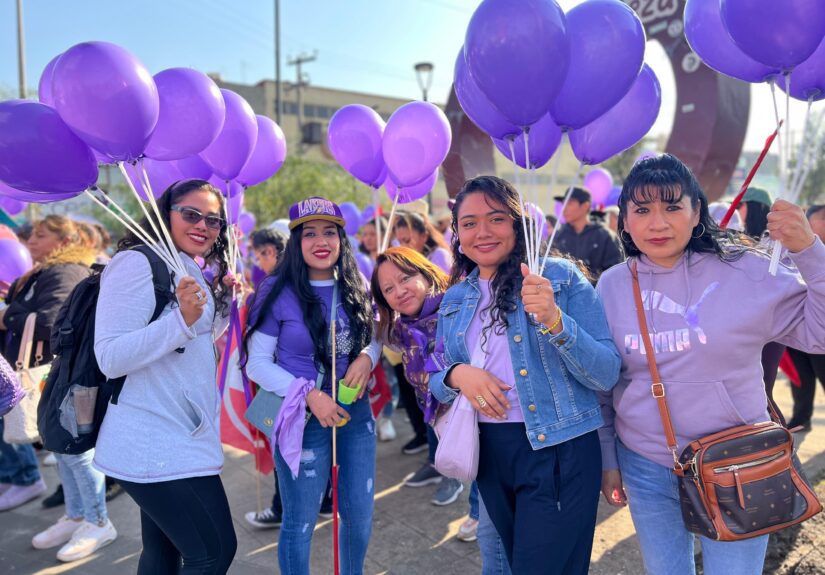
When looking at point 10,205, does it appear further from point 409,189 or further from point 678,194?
point 678,194

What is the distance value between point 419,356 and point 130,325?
1.22 metres

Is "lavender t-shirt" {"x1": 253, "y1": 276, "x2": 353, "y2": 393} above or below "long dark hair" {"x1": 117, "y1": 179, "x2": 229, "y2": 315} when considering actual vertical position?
below

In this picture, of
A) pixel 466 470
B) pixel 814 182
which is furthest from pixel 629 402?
pixel 814 182

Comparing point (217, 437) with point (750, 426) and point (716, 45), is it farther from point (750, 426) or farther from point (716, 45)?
point (716, 45)

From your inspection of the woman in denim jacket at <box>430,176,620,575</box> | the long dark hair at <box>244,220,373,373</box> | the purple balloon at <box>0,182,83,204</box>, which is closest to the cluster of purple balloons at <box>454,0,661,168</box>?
the woman in denim jacket at <box>430,176,620,575</box>

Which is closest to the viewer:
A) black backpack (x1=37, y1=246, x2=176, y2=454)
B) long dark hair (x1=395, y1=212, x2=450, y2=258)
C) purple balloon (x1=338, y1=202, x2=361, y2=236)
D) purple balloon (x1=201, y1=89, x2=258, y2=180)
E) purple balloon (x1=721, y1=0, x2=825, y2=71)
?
purple balloon (x1=721, y1=0, x2=825, y2=71)

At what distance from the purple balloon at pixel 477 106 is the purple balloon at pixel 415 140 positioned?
100 cm

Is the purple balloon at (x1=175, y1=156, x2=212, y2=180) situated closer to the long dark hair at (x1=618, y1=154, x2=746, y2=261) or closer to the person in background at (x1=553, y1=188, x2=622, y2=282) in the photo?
the long dark hair at (x1=618, y1=154, x2=746, y2=261)

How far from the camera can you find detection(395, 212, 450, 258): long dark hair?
4.48m

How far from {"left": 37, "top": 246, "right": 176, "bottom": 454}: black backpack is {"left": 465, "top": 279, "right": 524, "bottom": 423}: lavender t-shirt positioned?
1149 mm

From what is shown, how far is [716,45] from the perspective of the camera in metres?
2.21

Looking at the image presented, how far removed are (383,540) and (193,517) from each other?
1.63 metres

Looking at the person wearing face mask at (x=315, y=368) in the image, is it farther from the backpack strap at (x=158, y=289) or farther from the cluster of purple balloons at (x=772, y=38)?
the cluster of purple balloons at (x=772, y=38)

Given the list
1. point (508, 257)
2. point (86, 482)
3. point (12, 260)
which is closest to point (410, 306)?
point (508, 257)
